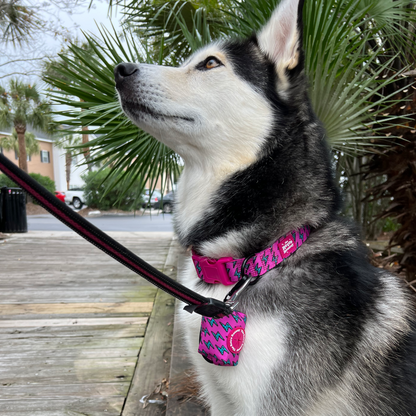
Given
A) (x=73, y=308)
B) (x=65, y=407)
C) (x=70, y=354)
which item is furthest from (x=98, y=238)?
(x=73, y=308)

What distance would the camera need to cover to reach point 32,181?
2.68ft

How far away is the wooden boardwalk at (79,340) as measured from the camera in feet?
6.87

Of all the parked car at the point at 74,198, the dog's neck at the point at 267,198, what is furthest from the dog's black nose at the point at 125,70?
the parked car at the point at 74,198

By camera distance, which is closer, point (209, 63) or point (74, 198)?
point (209, 63)

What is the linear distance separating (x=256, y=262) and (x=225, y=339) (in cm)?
29

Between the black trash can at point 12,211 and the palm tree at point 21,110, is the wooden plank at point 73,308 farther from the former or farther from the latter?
the palm tree at point 21,110

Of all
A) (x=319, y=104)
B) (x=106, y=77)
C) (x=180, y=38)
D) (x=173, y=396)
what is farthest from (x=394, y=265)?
(x=180, y=38)

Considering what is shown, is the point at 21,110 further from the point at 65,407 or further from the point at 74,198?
the point at 65,407

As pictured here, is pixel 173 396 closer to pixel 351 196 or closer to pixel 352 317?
pixel 352 317

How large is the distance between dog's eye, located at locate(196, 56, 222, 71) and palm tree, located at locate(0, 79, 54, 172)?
22.9 m

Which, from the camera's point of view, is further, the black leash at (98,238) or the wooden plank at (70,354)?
the wooden plank at (70,354)

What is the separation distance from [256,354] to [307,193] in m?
0.61

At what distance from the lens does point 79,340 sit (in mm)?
2873

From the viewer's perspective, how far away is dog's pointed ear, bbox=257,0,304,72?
1.31 m
